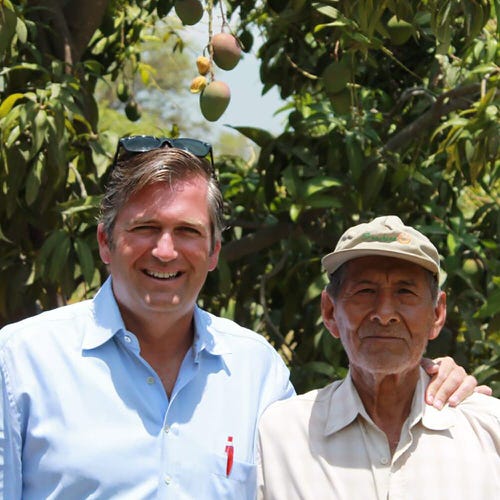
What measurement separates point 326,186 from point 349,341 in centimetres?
159

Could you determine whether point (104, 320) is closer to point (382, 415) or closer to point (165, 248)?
point (165, 248)

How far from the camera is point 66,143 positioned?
3.54 meters

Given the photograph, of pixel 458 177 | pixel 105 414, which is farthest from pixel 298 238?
pixel 105 414

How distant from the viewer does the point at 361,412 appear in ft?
7.18

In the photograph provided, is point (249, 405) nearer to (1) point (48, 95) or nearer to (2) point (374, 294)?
(2) point (374, 294)

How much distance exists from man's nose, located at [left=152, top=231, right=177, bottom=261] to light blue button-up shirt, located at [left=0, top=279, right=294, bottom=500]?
0.14 metres

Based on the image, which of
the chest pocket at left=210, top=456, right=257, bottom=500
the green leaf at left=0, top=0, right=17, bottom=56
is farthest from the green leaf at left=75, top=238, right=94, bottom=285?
the chest pocket at left=210, top=456, right=257, bottom=500

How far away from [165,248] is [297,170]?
5.35 ft

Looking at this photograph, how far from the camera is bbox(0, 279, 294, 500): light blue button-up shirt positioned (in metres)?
2.13

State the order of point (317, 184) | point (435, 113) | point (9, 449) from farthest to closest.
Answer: point (435, 113) → point (317, 184) → point (9, 449)

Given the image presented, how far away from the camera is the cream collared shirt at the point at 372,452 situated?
2.07 meters

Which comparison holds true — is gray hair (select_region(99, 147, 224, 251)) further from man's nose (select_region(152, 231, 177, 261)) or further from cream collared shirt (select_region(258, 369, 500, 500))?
cream collared shirt (select_region(258, 369, 500, 500))

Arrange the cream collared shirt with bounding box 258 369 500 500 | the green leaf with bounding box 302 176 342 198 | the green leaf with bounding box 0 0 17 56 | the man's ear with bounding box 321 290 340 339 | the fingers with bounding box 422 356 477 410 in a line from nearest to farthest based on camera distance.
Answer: the cream collared shirt with bounding box 258 369 500 500, the fingers with bounding box 422 356 477 410, the man's ear with bounding box 321 290 340 339, the green leaf with bounding box 0 0 17 56, the green leaf with bounding box 302 176 342 198

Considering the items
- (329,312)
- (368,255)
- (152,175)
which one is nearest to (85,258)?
(152,175)
